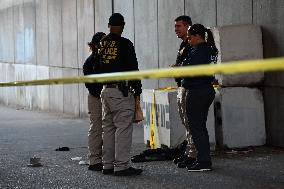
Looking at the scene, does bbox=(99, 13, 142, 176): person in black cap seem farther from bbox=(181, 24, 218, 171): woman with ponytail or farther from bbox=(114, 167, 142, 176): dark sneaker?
bbox=(181, 24, 218, 171): woman with ponytail

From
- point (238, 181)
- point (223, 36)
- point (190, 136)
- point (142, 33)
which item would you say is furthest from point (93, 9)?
point (238, 181)

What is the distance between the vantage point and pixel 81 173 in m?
7.75

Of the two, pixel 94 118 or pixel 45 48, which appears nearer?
pixel 94 118

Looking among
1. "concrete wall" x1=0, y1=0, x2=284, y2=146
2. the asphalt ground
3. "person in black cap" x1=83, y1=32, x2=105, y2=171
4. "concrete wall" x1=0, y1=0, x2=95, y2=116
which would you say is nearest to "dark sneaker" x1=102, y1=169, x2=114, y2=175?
the asphalt ground

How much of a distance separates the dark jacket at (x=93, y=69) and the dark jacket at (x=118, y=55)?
375 millimetres

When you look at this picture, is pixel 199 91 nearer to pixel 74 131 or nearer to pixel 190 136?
pixel 190 136

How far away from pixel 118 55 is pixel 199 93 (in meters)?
1.06

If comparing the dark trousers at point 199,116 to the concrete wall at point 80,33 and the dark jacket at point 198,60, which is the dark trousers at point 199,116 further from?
the concrete wall at point 80,33

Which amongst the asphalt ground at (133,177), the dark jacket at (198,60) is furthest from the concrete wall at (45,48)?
the dark jacket at (198,60)

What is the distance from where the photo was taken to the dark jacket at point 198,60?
7336mm

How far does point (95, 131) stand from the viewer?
8125 mm

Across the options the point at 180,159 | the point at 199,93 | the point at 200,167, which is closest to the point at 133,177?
the point at 200,167

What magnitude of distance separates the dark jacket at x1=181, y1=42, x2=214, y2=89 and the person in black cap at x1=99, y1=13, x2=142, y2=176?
60 cm

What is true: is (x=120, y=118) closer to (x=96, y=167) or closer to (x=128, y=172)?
(x=128, y=172)
